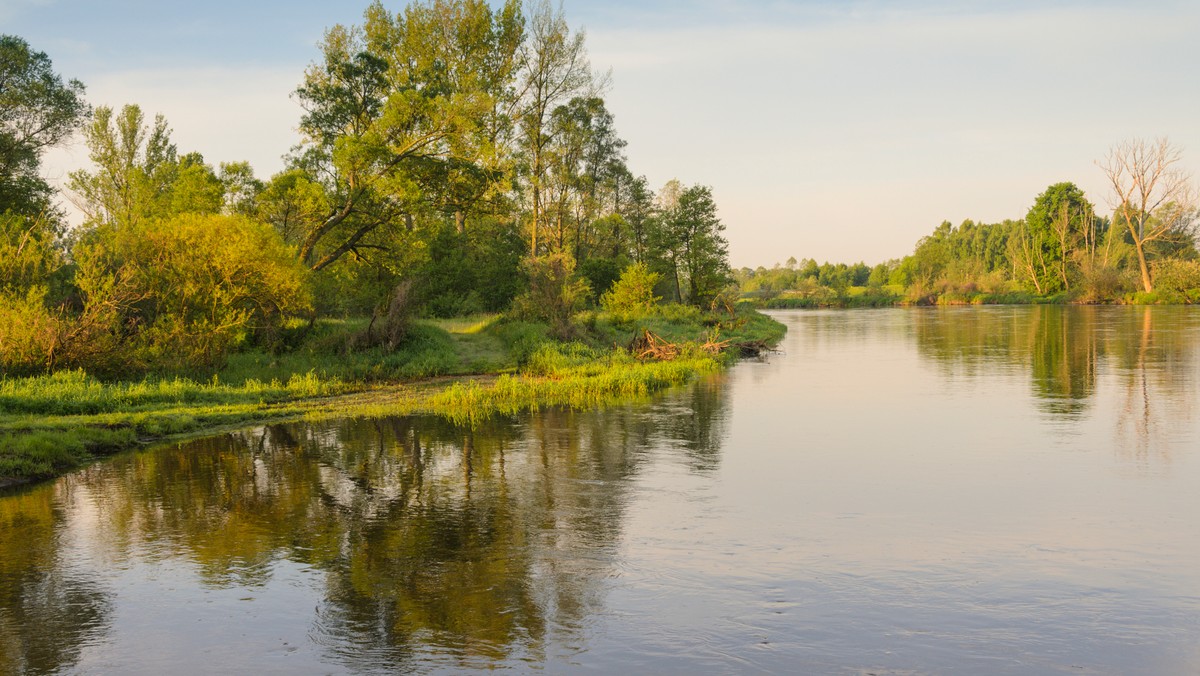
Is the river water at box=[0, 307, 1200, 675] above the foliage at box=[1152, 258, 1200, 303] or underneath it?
underneath

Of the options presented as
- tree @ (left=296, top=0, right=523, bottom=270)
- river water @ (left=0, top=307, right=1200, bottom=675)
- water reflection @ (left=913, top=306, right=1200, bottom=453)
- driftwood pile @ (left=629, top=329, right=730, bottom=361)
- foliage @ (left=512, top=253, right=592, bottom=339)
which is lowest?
river water @ (left=0, top=307, right=1200, bottom=675)

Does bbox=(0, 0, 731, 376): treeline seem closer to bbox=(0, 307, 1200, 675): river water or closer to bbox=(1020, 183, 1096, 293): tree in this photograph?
bbox=(0, 307, 1200, 675): river water

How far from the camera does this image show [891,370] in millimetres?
32188

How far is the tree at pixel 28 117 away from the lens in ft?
120

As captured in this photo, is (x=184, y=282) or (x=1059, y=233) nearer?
(x=184, y=282)

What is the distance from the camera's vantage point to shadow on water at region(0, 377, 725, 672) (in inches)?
308

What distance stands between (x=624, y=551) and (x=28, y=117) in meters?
41.0

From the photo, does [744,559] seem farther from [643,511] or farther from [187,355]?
[187,355]

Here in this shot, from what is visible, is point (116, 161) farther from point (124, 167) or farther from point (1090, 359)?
point (1090, 359)

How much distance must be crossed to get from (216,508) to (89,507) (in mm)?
1926

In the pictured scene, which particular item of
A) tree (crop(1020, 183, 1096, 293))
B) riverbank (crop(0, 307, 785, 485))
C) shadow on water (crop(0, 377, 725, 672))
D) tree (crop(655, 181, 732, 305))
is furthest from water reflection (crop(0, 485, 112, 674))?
tree (crop(1020, 183, 1096, 293))

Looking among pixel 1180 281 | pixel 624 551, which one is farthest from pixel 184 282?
pixel 1180 281

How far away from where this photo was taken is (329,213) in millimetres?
32406

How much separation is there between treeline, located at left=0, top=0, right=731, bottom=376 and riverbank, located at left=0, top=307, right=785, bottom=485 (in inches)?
51.5
